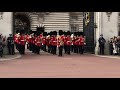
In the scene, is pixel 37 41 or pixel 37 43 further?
pixel 37 41

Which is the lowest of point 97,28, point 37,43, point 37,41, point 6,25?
point 37,43

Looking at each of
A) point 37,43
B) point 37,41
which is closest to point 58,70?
point 37,43

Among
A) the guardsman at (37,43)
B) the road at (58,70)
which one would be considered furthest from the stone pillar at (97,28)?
the road at (58,70)

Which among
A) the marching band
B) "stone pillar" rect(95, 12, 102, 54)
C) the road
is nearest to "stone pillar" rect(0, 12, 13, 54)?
the marching band

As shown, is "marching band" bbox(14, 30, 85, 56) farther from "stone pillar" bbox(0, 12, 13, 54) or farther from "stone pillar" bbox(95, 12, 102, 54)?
"stone pillar" bbox(95, 12, 102, 54)

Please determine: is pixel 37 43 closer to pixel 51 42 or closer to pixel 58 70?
pixel 51 42

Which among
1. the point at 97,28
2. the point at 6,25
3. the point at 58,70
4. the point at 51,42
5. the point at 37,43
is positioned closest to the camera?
the point at 58,70

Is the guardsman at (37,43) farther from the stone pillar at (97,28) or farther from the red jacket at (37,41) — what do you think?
the stone pillar at (97,28)

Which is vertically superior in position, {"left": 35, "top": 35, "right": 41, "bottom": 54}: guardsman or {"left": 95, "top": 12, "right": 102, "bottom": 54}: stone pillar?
{"left": 95, "top": 12, "right": 102, "bottom": 54}: stone pillar
